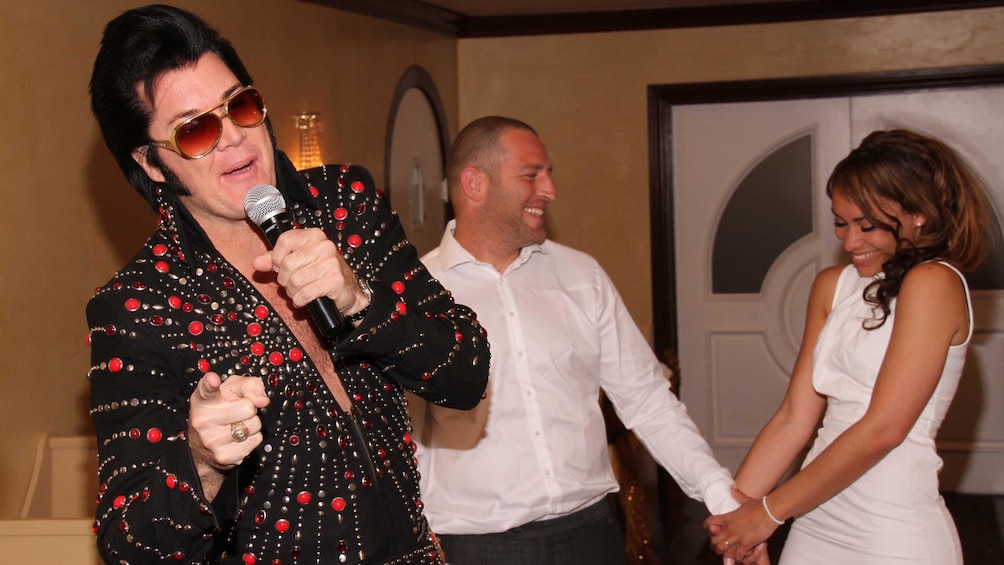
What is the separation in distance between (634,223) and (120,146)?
5429mm

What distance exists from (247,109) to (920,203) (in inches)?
63.0

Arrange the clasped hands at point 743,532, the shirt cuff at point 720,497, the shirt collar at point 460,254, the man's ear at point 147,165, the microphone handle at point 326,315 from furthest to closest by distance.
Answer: the shirt collar at point 460,254, the shirt cuff at point 720,497, the clasped hands at point 743,532, the man's ear at point 147,165, the microphone handle at point 326,315

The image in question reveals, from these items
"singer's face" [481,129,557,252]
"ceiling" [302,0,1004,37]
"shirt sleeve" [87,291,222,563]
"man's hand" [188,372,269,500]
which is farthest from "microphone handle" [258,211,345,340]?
"ceiling" [302,0,1004,37]

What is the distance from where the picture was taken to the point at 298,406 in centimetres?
157

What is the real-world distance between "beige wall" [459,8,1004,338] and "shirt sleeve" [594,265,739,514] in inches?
150

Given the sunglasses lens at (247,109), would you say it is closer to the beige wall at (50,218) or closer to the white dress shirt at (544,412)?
the white dress shirt at (544,412)

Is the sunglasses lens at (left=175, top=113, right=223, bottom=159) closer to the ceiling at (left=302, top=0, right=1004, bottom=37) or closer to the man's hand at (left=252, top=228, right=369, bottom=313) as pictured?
the man's hand at (left=252, top=228, right=369, bottom=313)

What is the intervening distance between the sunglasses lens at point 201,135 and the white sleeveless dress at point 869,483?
1605mm

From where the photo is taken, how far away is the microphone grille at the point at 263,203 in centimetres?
141

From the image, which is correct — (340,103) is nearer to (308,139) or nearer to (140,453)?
(308,139)

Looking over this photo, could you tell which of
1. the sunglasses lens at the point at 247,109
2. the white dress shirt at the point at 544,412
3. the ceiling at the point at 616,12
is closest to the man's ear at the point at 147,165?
the sunglasses lens at the point at 247,109

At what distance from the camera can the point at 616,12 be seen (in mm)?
6793

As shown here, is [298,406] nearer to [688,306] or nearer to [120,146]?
[120,146]

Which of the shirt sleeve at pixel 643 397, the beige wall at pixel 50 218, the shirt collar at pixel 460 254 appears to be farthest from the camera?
the beige wall at pixel 50 218
